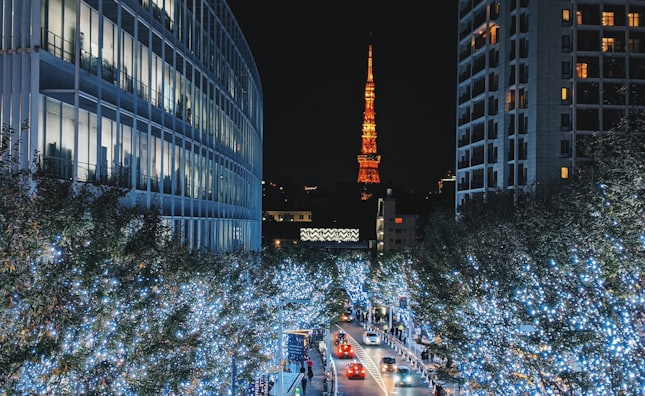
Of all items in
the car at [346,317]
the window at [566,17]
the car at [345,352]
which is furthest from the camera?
the car at [346,317]

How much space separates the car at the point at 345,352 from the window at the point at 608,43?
3004 cm

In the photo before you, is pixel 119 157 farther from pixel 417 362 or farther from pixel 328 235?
pixel 328 235

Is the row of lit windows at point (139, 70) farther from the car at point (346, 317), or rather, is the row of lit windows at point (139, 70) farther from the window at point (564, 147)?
the window at point (564, 147)

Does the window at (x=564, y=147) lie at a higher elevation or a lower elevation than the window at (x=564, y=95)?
lower

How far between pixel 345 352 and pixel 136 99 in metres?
22.2

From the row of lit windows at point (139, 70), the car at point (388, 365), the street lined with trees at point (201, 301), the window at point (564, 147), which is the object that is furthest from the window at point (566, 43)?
the street lined with trees at point (201, 301)

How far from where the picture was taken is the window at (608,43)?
4959 centimetres

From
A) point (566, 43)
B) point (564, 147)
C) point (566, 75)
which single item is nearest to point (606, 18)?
point (566, 43)

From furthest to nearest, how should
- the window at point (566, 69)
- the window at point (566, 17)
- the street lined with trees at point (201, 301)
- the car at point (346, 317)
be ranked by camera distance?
the car at point (346, 317) → the window at point (566, 69) → the window at point (566, 17) → the street lined with trees at point (201, 301)

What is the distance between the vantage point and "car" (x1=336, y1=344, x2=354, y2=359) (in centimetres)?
4000

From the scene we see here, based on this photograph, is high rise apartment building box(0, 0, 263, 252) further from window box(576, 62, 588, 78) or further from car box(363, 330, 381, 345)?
window box(576, 62, 588, 78)

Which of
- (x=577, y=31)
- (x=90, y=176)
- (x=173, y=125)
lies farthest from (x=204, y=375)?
(x=577, y=31)

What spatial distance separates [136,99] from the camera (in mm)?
24547

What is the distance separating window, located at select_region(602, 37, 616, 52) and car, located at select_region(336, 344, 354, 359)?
98.5 feet
